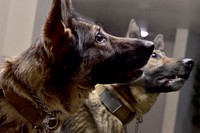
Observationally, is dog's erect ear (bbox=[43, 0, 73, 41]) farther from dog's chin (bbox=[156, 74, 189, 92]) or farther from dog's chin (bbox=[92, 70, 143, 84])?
dog's chin (bbox=[156, 74, 189, 92])

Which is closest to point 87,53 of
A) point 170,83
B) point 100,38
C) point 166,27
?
point 100,38

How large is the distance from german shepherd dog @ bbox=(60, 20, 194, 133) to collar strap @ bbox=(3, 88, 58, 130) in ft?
1.66

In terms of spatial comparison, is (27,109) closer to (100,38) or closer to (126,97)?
(100,38)

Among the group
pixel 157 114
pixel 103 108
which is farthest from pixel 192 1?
pixel 103 108

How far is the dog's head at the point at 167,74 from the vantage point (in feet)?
7.00

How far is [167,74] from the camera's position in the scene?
2.17 m

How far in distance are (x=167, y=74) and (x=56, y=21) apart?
1129mm

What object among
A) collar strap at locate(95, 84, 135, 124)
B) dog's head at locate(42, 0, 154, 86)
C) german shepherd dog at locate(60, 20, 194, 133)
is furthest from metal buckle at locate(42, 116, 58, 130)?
collar strap at locate(95, 84, 135, 124)

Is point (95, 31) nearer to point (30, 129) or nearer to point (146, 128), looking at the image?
point (30, 129)

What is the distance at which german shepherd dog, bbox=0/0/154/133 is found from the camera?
117 cm

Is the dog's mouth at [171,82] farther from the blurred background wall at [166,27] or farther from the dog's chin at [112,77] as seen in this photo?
the blurred background wall at [166,27]

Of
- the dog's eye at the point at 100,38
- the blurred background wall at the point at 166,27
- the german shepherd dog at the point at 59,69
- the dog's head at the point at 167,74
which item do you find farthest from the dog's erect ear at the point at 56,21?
the blurred background wall at the point at 166,27

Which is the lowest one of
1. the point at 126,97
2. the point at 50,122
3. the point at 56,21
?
the point at 126,97

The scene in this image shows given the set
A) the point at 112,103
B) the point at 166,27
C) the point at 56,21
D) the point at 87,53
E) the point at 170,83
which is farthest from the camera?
the point at 166,27
